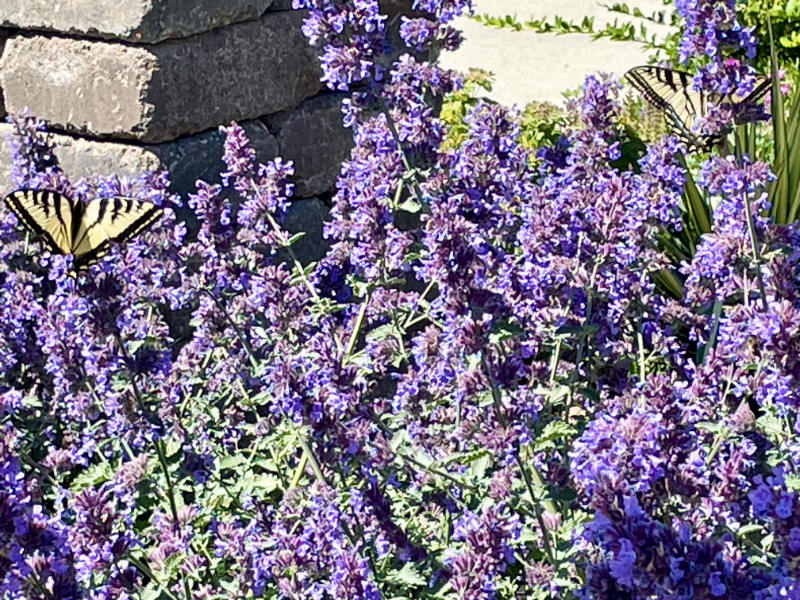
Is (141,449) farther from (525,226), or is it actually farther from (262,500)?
(525,226)

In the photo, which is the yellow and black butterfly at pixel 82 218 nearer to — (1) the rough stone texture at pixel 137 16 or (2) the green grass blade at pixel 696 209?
(1) the rough stone texture at pixel 137 16

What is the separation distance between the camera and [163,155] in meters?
4.00

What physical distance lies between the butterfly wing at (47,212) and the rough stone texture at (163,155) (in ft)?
2.43

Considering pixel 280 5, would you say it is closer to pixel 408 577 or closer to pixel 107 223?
pixel 107 223

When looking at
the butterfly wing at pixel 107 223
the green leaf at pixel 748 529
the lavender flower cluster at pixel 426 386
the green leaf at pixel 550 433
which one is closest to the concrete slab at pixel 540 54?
the lavender flower cluster at pixel 426 386

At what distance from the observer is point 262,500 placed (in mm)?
3232

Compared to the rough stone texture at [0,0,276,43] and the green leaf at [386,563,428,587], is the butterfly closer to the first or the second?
the rough stone texture at [0,0,276,43]

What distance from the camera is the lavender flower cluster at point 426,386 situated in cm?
218

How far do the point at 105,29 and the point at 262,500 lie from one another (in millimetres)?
1549

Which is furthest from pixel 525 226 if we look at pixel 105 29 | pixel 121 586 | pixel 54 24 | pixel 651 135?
pixel 651 135

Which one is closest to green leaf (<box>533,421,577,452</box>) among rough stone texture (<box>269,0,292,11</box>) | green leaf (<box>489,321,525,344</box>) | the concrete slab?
green leaf (<box>489,321,525,344</box>)

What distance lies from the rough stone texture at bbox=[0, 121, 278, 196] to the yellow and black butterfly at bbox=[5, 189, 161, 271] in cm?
71

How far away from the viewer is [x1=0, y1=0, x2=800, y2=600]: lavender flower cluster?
2.18m

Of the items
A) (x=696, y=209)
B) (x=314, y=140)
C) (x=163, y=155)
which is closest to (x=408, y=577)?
(x=163, y=155)
